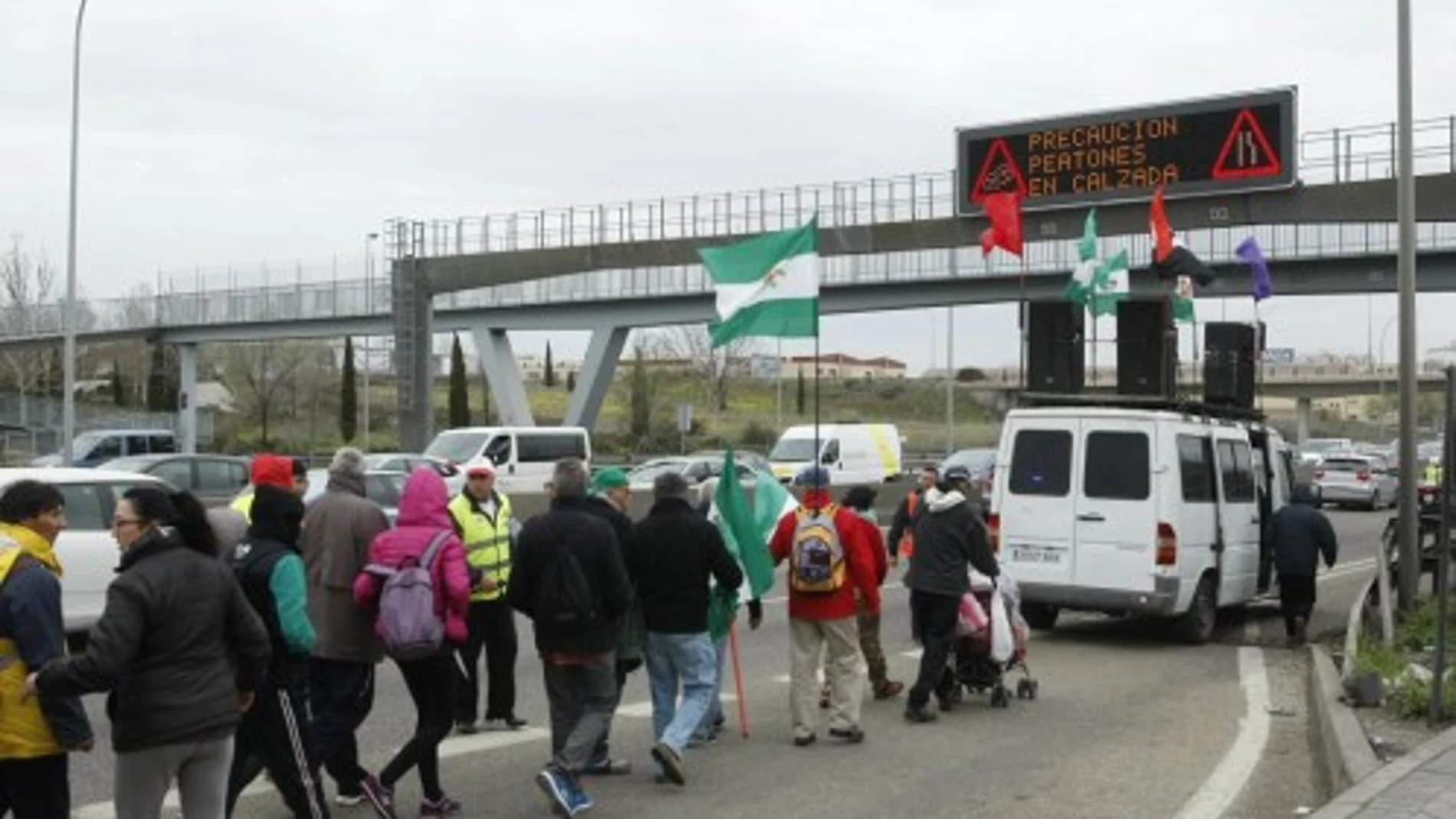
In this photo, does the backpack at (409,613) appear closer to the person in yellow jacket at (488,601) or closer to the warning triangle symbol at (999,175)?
the person in yellow jacket at (488,601)

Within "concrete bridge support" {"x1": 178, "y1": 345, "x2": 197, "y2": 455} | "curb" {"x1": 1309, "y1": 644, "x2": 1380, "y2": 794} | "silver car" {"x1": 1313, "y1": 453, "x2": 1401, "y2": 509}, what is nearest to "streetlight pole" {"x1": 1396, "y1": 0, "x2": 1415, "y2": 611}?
"curb" {"x1": 1309, "y1": 644, "x2": 1380, "y2": 794}

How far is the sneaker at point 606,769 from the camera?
900 centimetres

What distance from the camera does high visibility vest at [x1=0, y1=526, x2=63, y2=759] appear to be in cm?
538

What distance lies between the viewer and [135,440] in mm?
41281

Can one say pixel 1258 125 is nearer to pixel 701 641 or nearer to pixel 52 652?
pixel 701 641

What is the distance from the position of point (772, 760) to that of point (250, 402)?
3648 inches

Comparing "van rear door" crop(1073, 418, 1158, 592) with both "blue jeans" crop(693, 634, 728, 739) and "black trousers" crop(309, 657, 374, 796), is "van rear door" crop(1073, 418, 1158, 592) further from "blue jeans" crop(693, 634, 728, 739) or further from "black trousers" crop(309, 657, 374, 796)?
"black trousers" crop(309, 657, 374, 796)

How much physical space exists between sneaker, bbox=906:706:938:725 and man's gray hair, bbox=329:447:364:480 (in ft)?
14.7

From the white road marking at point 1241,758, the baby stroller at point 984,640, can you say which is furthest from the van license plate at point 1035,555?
the baby stroller at point 984,640

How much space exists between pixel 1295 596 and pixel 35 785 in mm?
12891

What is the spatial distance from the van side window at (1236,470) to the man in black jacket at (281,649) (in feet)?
35.4

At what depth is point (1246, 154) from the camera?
31500mm

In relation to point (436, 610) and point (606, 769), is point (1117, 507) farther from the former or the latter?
point (436, 610)

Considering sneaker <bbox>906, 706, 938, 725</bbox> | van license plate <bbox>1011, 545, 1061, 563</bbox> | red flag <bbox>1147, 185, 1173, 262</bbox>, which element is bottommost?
sneaker <bbox>906, 706, 938, 725</bbox>
